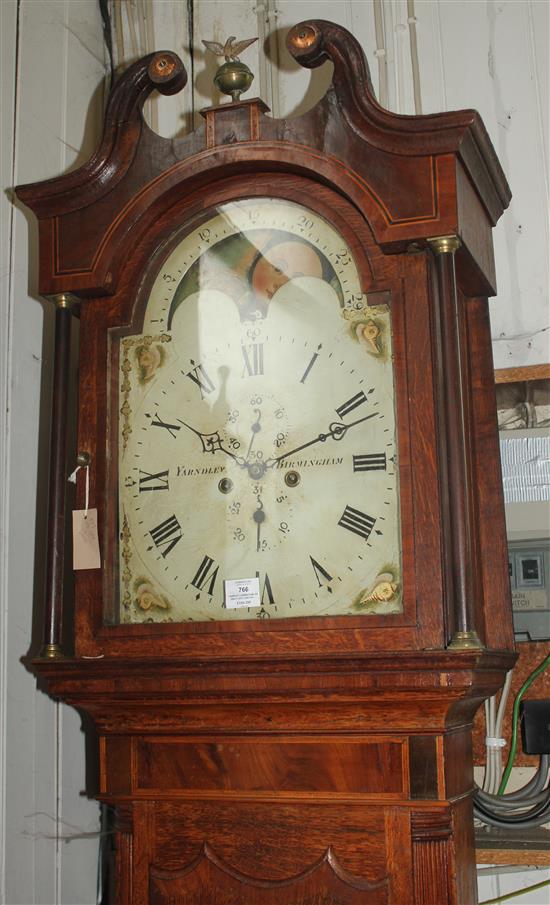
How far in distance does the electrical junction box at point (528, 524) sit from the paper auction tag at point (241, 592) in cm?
43

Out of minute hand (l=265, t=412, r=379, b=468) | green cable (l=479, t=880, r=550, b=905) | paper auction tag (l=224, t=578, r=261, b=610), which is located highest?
minute hand (l=265, t=412, r=379, b=468)

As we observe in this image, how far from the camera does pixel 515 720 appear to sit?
57.8 inches

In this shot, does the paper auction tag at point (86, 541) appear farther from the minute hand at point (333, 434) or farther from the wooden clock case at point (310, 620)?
the minute hand at point (333, 434)

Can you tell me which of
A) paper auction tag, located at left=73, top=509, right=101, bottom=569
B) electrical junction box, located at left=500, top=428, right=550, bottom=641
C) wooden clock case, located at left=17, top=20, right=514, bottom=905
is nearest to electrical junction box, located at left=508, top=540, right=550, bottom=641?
electrical junction box, located at left=500, top=428, right=550, bottom=641

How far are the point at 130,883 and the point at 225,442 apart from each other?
0.53 meters

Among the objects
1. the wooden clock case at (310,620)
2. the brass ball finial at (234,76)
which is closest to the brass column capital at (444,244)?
the wooden clock case at (310,620)

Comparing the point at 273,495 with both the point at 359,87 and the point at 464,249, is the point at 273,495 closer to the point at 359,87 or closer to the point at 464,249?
the point at 464,249

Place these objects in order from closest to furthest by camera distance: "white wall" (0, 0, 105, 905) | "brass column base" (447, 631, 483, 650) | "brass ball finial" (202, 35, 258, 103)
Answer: "brass column base" (447, 631, 483, 650) → "brass ball finial" (202, 35, 258, 103) → "white wall" (0, 0, 105, 905)

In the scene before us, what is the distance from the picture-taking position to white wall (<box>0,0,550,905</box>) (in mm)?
1453

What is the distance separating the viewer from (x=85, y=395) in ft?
4.38

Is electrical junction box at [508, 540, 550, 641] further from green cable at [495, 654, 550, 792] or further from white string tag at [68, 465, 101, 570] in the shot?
white string tag at [68, 465, 101, 570]

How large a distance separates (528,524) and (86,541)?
0.61 meters

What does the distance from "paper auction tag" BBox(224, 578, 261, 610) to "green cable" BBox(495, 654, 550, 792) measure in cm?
48

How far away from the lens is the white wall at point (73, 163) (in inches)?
57.2
